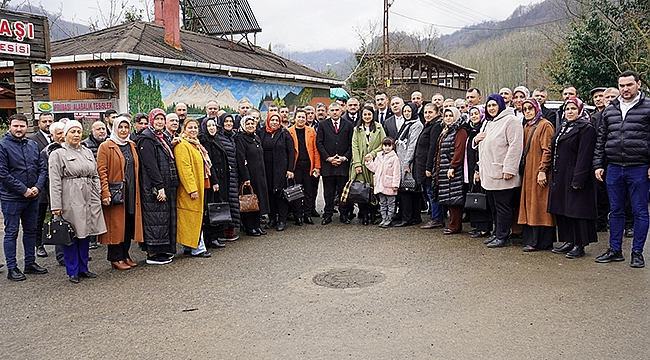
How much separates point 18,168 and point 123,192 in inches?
45.3

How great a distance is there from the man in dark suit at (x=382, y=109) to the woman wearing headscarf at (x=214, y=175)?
3.19 m

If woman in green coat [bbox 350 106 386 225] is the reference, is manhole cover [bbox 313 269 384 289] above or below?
below

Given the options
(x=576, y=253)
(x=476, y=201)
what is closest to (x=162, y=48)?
(x=476, y=201)

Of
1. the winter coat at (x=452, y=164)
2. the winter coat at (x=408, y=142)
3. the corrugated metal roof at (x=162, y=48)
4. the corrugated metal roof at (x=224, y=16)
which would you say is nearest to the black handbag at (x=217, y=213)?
the winter coat at (x=408, y=142)

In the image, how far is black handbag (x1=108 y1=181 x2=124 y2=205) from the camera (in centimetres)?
654

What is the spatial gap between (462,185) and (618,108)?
2361 millimetres

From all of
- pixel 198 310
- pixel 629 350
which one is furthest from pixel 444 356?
pixel 198 310

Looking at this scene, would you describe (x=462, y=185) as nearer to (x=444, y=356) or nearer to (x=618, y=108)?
(x=618, y=108)

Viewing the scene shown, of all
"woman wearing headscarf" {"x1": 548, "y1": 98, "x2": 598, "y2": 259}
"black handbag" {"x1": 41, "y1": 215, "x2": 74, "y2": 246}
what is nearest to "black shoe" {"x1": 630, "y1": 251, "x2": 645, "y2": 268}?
"woman wearing headscarf" {"x1": 548, "y1": 98, "x2": 598, "y2": 259}

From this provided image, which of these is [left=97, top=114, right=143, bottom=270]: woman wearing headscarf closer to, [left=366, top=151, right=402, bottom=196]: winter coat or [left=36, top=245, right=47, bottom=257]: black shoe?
[left=36, top=245, right=47, bottom=257]: black shoe

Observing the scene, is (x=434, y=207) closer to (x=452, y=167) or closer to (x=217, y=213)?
(x=452, y=167)

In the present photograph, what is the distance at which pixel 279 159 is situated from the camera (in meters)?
8.84

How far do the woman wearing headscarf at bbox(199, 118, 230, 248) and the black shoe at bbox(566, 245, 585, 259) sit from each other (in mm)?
4497

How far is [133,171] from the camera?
6.70 m
